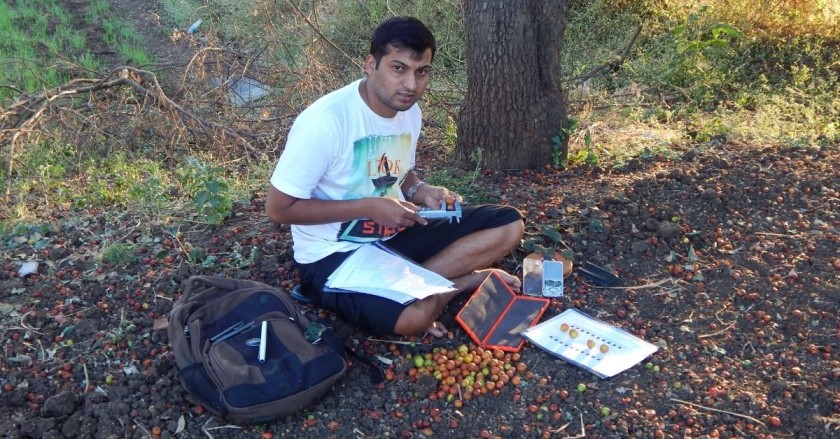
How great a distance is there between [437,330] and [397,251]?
0.40m

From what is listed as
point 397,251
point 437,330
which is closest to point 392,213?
point 397,251

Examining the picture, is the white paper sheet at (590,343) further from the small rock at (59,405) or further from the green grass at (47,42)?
the green grass at (47,42)

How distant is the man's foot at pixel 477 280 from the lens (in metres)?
3.22

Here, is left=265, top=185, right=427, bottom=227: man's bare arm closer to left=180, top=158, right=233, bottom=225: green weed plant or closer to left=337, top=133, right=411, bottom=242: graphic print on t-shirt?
left=337, top=133, right=411, bottom=242: graphic print on t-shirt

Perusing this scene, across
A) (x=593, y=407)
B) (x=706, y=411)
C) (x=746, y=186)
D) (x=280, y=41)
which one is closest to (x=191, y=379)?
(x=593, y=407)

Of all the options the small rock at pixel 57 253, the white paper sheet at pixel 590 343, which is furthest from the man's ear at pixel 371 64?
the small rock at pixel 57 253

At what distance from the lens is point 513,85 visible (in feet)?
14.1

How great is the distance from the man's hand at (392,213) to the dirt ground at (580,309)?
482 mm

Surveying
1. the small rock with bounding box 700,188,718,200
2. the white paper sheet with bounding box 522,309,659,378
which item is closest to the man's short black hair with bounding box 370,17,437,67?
the white paper sheet with bounding box 522,309,659,378

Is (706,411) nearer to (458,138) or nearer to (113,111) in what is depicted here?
(458,138)

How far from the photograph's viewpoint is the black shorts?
283 cm

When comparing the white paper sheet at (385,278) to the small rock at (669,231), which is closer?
the white paper sheet at (385,278)

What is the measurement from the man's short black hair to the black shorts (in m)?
0.79

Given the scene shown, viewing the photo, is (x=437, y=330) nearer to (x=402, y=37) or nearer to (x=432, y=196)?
(x=432, y=196)
